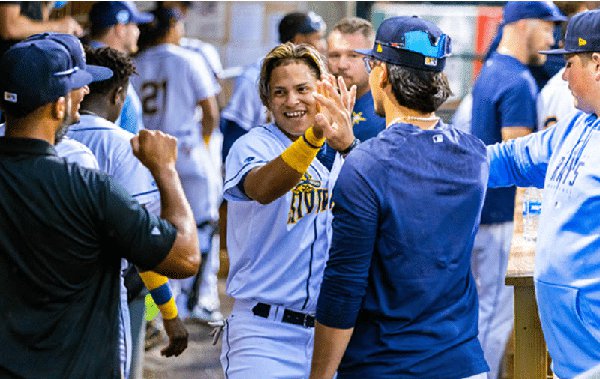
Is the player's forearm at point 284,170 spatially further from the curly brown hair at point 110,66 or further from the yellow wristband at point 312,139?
the curly brown hair at point 110,66

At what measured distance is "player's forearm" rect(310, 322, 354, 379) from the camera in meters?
2.98

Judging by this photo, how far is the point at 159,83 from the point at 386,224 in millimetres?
4723

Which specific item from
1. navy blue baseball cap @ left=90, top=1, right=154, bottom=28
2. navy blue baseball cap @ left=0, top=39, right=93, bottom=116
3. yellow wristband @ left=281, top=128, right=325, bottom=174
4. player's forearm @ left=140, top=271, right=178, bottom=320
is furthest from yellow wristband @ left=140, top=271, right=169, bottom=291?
navy blue baseball cap @ left=90, top=1, right=154, bottom=28

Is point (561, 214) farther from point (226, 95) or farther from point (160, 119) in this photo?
point (226, 95)

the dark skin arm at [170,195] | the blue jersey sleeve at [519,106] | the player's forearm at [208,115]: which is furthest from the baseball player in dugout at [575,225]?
the player's forearm at [208,115]

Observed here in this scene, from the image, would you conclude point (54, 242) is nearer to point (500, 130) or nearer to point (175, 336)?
point (175, 336)

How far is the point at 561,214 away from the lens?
344cm

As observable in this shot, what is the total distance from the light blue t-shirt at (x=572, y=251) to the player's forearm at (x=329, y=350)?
838 mm

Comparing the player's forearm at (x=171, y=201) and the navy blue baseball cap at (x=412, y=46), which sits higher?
the navy blue baseball cap at (x=412, y=46)

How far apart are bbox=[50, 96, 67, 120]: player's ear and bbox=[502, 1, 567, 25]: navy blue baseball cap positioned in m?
3.85

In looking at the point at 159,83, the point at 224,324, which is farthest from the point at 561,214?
the point at 159,83

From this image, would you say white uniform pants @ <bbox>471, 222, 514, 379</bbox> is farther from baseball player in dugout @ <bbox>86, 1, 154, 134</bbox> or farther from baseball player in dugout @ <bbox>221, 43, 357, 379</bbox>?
baseball player in dugout @ <bbox>221, 43, 357, 379</bbox>

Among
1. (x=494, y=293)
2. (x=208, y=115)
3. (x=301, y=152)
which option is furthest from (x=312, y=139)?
(x=208, y=115)

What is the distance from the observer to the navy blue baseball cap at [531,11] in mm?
6125
